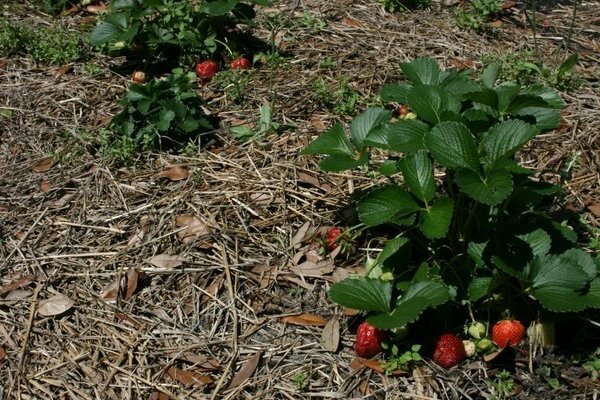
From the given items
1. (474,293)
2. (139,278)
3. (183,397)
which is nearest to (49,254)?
(139,278)

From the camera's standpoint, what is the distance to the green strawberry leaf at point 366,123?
2.77 m

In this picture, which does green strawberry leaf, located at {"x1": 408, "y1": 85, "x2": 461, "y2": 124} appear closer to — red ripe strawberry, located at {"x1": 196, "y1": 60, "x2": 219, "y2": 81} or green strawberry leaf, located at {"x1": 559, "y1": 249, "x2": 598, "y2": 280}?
green strawberry leaf, located at {"x1": 559, "y1": 249, "x2": 598, "y2": 280}

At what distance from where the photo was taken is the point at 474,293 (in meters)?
2.48

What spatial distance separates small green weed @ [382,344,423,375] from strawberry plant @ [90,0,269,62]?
187cm

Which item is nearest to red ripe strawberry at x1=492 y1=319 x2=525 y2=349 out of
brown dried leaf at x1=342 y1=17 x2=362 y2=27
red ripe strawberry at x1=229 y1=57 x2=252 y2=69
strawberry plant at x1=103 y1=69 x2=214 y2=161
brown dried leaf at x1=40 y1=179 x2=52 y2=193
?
strawberry plant at x1=103 y1=69 x2=214 y2=161

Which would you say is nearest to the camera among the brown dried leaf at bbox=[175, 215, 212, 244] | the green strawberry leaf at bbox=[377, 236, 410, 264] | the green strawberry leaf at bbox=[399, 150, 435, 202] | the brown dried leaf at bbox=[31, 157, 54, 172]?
the green strawberry leaf at bbox=[399, 150, 435, 202]

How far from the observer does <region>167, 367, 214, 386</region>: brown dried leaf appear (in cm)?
254

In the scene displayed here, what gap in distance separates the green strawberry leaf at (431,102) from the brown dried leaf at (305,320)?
71 centimetres

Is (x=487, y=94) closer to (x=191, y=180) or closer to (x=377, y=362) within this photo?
(x=377, y=362)

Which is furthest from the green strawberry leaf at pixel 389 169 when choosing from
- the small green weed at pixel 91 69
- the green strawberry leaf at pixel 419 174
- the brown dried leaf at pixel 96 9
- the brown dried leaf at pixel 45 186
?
the brown dried leaf at pixel 96 9

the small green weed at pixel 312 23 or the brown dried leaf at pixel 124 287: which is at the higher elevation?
the small green weed at pixel 312 23

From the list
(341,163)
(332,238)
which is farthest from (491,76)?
(332,238)

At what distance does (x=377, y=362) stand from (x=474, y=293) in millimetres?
356

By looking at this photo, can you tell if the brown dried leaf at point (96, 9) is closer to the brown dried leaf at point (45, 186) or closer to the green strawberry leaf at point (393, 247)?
the brown dried leaf at point (45, 186)
